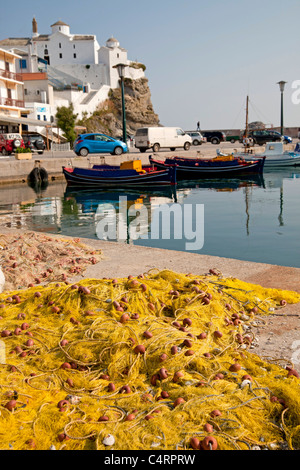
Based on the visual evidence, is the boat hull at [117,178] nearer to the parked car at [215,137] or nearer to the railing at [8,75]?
the railing at [8,75]

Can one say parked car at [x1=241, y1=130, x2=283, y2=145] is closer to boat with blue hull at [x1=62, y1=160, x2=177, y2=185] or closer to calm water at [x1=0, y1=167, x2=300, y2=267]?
calm water at [x1=0, y1=167, x2=300, y2=267]

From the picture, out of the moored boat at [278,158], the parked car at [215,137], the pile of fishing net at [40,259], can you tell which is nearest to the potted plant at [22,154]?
the moored boat at [278,158]

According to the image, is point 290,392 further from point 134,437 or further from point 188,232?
point 188,232

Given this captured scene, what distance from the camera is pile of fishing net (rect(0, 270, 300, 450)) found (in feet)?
11.5

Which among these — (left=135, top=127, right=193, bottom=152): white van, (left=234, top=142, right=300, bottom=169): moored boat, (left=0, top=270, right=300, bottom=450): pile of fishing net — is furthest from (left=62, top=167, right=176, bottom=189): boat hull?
(left=0, top=270, right=300, bottom=450): pile of fishing net

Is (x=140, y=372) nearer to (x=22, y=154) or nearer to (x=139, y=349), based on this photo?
(x=139, y=349)

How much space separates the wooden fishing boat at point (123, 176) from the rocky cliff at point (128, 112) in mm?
48474

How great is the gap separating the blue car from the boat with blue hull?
656 centimetres

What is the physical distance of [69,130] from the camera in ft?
182

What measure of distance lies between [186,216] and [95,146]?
17.4 meters

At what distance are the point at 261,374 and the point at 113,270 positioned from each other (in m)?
4.18

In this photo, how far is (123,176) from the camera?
2727cm
